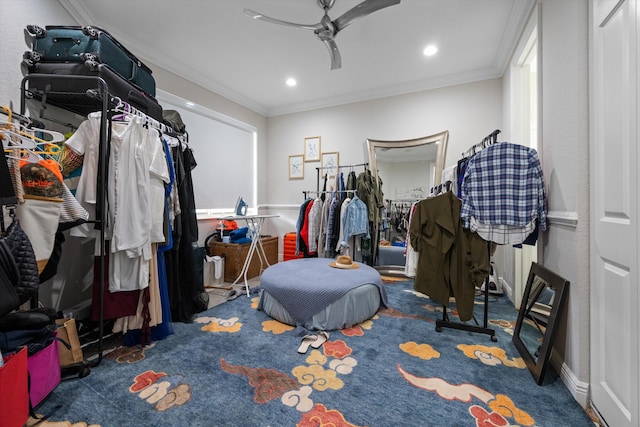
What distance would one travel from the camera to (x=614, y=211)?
3.85 ft

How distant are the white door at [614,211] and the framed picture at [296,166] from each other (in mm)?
3702

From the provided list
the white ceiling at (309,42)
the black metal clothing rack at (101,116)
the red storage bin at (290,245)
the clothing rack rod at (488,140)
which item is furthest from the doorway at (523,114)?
the black metal clothing rack at (101,116)

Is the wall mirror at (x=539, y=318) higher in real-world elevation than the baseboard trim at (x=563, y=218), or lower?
lower

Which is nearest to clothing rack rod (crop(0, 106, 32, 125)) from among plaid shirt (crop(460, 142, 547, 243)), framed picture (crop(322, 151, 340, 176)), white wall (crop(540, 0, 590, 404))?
plaid shirt (crop(460, 142, 547, 243))

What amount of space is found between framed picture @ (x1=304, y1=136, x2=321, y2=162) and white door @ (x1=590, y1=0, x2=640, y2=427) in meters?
3.45

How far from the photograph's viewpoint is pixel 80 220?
1.52 metres

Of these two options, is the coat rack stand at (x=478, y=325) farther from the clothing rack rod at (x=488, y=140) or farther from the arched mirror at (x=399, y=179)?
the arched mirror at (x=399, y=179)

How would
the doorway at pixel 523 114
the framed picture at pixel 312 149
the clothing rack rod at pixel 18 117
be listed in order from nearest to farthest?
1. the clothing rack rod at pixel 18 117
2. the doorway at pixel 523 114
3. the framed picture at pixel 312 149

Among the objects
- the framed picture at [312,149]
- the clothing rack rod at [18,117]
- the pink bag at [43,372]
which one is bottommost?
the pink bag at [43,372]

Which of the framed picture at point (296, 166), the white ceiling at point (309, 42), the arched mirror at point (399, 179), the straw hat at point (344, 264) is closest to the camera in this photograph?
the white ceiling at point (309, 42)

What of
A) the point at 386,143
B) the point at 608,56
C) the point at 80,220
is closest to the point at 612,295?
the point at 608,56

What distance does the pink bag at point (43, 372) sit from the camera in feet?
4.16

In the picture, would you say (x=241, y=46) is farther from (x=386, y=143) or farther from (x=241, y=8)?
(x=386, y=143)

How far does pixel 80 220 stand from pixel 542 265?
306cm
